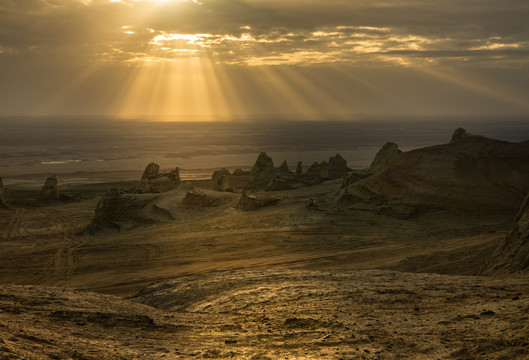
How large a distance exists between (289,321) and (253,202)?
2139 cm

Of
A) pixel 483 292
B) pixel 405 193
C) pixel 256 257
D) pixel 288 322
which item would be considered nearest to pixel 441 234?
Result: pixel 405 193

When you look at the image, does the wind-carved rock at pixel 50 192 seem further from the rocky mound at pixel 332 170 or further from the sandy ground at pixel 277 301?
the rocky mound at pixel 332 170

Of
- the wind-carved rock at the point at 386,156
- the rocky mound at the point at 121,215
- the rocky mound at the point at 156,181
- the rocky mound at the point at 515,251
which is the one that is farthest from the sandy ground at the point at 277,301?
the rocky mound at the point at 156,181

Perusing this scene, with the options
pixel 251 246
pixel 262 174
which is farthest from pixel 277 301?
pixel 262 174

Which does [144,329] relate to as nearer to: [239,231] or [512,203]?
[239,231]

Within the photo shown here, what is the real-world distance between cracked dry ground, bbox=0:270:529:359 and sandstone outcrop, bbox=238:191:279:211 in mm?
17926

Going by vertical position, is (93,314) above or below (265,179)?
above

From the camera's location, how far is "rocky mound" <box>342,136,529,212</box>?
24156 mm

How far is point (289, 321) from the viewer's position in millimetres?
7926

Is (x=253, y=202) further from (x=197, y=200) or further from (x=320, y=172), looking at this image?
(x=320, y=172)

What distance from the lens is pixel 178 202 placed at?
31.3m

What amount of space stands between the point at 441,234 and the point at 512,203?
513 cm

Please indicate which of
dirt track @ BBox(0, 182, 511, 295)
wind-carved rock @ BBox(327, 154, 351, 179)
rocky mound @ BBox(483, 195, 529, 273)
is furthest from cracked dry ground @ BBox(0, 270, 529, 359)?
wind-carved rock @ BBox(327, 154, 351, 179)

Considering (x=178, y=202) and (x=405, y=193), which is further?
(x=178, y=202)
